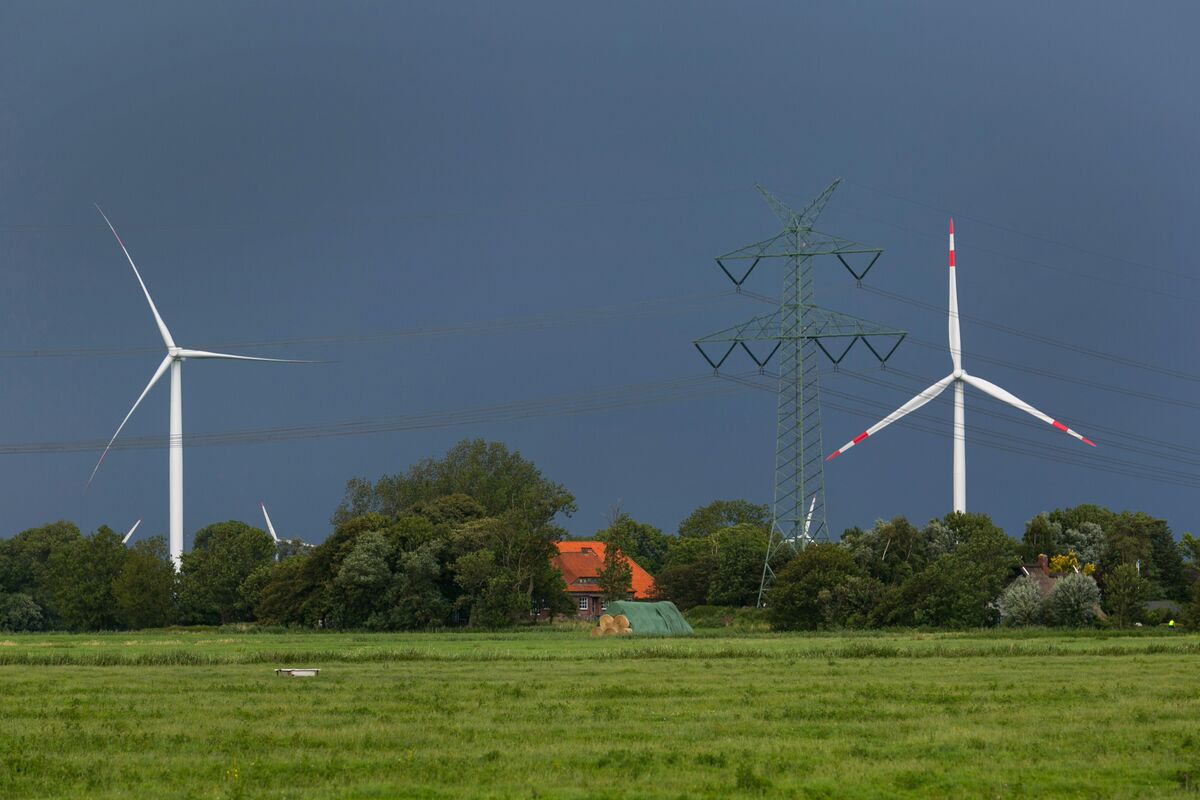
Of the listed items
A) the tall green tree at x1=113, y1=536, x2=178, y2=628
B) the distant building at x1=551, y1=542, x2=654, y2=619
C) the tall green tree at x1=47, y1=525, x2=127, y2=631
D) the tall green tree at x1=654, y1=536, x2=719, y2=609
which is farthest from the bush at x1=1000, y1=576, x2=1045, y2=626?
the tall green tree at x1=47, y1=525, x2=127, y2=631

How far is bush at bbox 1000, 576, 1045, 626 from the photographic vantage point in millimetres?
109500

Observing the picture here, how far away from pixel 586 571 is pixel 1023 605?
70.9 metres

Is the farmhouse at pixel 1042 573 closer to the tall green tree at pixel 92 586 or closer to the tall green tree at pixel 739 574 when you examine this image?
the tall green tree at pixel 739 574

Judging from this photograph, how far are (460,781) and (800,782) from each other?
7.03 meters

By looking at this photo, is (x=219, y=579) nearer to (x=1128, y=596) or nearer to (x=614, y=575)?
(x=614, y=575)

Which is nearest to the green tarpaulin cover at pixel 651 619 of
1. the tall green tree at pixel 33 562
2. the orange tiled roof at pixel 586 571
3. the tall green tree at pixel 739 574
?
the tall green tree at pixel 739 574

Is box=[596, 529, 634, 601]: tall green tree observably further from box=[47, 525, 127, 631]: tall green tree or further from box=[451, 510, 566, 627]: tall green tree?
box=[47, 525, 127, 631]: tall green tree

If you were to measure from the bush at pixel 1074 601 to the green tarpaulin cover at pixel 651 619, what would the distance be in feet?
92.4

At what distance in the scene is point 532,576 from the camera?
132m

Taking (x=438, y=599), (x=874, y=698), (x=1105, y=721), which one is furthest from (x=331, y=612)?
(x=1105, y=721)

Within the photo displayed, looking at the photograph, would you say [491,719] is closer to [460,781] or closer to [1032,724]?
[460,781]

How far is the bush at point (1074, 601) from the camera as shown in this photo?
107m

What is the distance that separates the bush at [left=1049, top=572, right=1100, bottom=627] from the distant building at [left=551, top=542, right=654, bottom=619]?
195 ft

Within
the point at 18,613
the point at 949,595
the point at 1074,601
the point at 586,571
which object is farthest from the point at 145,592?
the point at 1074,601
